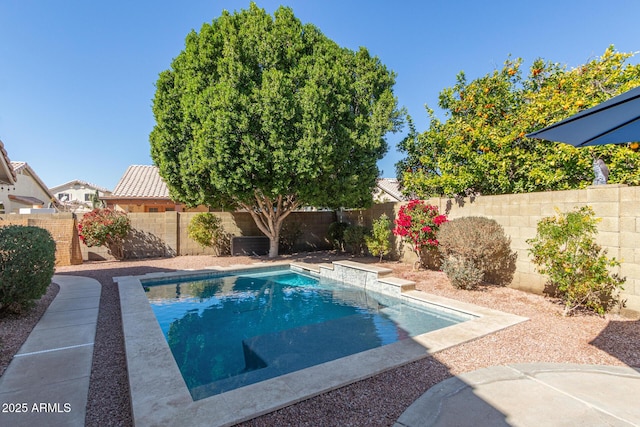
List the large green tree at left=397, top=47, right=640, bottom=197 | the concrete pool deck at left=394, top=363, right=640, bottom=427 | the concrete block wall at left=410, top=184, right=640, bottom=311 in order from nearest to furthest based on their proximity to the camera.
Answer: the concrete pool deck at left=394, top=363, right=640, bottom=427
the concrete block wall at left=410, top=184, right=640, bottom=311
the large green tree at left=397, top=47, right=640, bottom=197

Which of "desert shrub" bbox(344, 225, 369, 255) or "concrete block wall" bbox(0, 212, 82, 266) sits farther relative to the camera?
"desert shrub" bbox(344, 225, 369, 255)

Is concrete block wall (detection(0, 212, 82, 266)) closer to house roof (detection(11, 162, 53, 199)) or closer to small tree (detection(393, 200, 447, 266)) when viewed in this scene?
small tree (detection(393, 200, 447, 266))

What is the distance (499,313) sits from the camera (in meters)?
6.18

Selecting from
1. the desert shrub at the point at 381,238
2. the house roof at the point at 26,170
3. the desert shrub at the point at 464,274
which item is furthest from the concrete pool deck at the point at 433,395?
the house roof at the point at 26,170

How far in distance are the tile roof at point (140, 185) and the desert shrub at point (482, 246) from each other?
58.2 ft

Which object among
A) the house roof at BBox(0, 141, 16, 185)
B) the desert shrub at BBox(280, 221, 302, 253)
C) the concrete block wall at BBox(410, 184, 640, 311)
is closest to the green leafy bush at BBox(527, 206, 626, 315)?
the concrete block wall at BBox(410, 184, 640, 311)

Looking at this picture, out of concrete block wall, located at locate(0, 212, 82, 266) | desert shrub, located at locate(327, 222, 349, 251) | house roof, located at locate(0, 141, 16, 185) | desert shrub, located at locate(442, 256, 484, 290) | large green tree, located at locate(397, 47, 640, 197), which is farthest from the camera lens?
desert shrub, located at locate(327, 222, 349, 251)

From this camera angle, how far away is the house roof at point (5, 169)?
6723 millimetres

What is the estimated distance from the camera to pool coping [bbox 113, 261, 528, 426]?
119 inches

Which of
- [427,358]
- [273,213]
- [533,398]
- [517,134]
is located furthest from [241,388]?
[273,213]

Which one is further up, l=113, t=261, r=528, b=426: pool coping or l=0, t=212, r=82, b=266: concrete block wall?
l=0, t=212, r=82, b=266: concrete block wall

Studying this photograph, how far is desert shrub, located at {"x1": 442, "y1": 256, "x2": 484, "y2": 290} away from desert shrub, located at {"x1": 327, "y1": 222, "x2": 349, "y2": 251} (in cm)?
784

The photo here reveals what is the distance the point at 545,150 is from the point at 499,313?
22.9 ft

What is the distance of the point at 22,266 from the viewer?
18.8 ft
